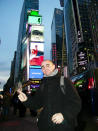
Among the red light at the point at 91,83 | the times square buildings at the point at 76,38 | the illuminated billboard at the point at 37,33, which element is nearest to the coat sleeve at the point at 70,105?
the red light at the point at 91,83

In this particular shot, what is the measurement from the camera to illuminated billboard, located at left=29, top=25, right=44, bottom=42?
65062 mm

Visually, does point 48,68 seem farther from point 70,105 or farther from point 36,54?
point 36,54

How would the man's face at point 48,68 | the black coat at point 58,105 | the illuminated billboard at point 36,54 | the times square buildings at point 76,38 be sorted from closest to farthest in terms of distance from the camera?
the black coat at point 58,105 < the man's face at point 48,68 < the times square buildings at point 76,38 < the illuminated billboard at point 36,54

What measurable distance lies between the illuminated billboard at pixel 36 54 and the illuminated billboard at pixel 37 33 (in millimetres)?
2556

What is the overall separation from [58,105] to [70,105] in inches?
6.5

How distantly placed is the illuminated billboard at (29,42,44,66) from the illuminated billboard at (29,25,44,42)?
256 centimetres

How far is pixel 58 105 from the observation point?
2109mm

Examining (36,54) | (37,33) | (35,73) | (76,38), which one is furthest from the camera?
(37,33)

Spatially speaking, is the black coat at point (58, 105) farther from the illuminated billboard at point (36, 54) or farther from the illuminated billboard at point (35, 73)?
the illuminated billboard at point (36, 54)

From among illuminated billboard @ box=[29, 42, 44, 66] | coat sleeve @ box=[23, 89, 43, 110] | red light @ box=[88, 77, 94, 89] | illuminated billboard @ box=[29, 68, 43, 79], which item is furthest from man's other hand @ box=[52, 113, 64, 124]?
illuminated billboard @ box=[29, 42, 44, 66]

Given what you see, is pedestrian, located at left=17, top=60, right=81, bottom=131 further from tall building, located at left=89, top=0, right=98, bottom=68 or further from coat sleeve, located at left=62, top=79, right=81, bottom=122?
tall building, located at left=89, top=0, right=98, bottom=68

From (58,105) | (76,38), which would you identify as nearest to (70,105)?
(58,105)

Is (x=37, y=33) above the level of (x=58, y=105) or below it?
above

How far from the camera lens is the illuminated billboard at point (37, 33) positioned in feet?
213
